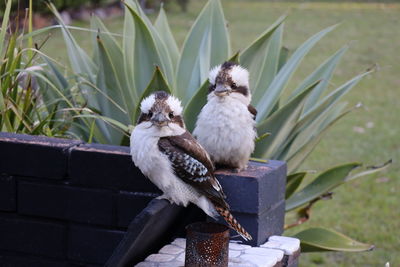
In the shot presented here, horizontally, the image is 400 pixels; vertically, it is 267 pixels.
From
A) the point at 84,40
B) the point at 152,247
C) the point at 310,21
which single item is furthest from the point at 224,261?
the point at 310,21

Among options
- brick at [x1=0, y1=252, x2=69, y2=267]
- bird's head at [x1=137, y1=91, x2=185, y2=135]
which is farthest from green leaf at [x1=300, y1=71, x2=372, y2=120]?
brick at [x1=0, y1=252, x2=69, y2=267]

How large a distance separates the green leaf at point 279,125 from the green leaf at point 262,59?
14.4 inches

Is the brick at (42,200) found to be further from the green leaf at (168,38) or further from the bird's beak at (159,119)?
the green leaf at (168,38)

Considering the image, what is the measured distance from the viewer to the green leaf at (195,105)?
387cm

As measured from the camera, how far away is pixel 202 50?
4340 millimetres

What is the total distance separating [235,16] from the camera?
1888 centimetres

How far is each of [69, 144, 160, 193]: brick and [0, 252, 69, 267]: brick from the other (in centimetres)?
44

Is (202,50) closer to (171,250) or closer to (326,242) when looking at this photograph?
(326,242)

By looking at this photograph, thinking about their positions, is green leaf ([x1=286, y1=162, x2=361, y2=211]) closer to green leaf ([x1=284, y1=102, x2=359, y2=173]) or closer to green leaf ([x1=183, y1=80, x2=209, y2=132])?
green leaf ([x1=284, y1=102, x2=359, y2=173])

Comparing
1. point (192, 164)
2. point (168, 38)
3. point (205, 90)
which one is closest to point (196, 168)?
point (192, 164)

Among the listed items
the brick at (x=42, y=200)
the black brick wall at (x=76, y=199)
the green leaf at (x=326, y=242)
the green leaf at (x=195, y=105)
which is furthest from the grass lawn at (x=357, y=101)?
the brick at (x=42, y=200)

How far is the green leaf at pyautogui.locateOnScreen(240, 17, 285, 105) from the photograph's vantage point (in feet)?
14.0

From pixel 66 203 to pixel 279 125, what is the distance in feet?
4.10

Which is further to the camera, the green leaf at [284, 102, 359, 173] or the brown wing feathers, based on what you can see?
the green leaf at [284, 102, 359, 173]
